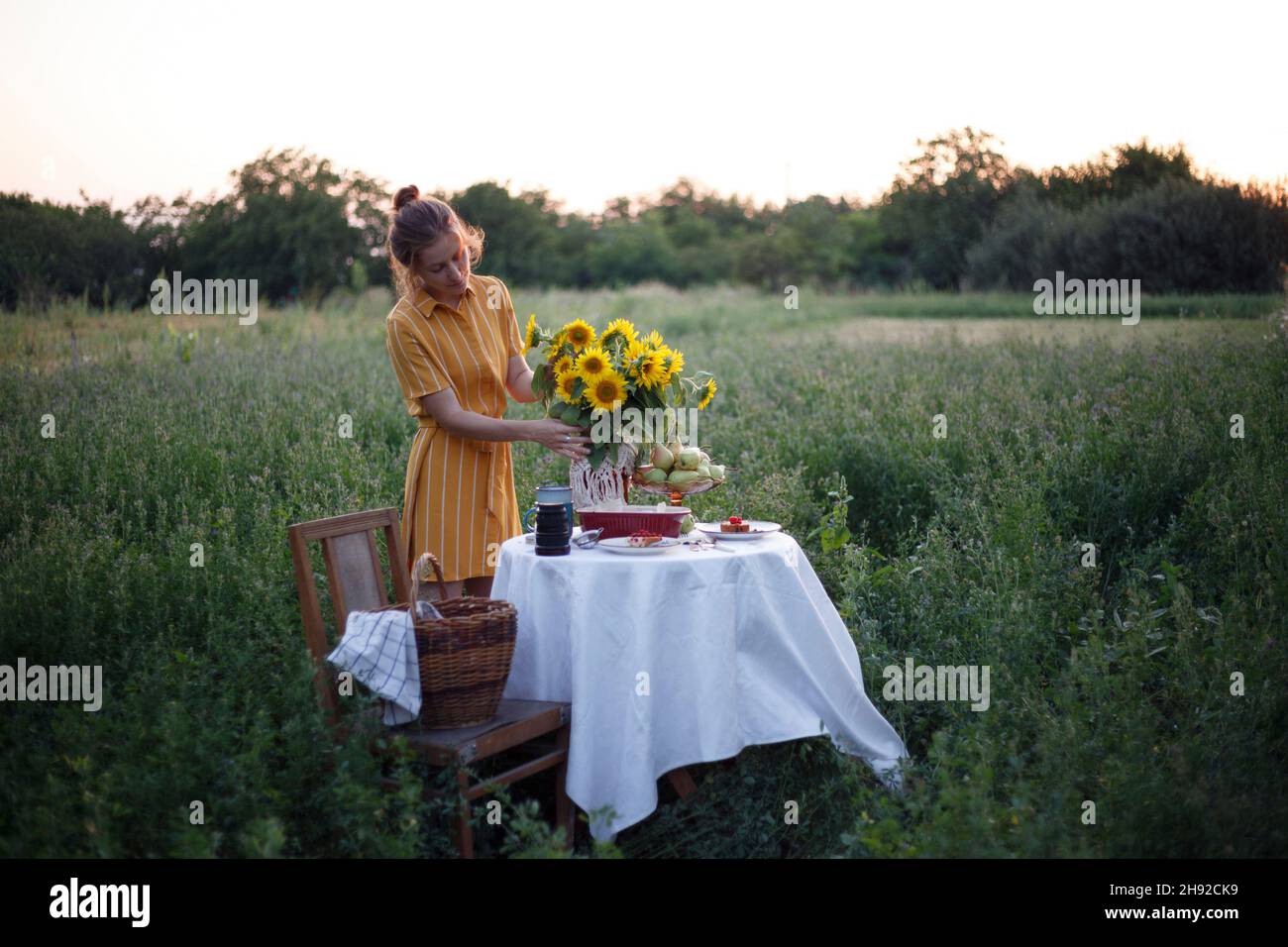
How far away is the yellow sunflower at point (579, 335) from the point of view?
418cm

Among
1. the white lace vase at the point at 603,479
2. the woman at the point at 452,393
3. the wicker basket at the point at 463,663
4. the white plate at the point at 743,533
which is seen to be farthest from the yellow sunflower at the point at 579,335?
the wicker basket at the point at 463,663

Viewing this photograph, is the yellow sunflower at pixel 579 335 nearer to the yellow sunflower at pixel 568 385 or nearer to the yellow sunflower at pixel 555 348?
the yellow sunflower at pixel 555 348

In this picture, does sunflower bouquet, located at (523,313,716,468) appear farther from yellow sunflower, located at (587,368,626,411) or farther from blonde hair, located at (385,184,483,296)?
blonde hair, located at (385,184,483,296)

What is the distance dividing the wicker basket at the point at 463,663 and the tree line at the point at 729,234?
8.12 meters

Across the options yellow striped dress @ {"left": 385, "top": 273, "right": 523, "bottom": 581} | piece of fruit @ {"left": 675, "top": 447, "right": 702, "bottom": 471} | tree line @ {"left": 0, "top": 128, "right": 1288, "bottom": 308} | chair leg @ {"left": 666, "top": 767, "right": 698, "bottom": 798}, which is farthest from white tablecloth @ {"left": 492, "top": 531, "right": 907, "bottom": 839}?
tree line @ {"left": 0, "top": 128, "right": 1288, "bottom": 308}

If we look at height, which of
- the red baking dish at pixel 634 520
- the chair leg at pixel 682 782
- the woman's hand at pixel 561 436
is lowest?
the chair leg at pixel 682 782

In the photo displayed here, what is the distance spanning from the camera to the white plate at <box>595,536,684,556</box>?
3.95m

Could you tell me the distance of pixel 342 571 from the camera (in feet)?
14.2

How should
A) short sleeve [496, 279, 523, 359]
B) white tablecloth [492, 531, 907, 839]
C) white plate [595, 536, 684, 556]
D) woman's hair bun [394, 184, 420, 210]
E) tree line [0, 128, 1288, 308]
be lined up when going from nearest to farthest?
1. white tablecloth [492, 531, 907, 839]
2. white plate [595, 536, 684, 556]
3. woman's hair bun [394, 184, 420, 210]
4. short sleeve [496, 279, 523, 359]
5. tree line [0, 128, 1288, 308]

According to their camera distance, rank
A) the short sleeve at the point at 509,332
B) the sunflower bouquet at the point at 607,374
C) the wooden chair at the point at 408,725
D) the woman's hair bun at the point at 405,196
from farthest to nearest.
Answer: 1. the short sleeve at the point at 509,332
2. the woman's hair bun at the point at 405,196
3. the sunflower bouquet at the point at 607,374
4. the wooden chair at the point at 408,725

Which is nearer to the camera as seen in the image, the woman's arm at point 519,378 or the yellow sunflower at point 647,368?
the yellow sunflower at point 647,368

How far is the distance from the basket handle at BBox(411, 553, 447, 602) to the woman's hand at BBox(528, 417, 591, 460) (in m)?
0.64

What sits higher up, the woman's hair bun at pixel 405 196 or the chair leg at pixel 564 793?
the woman's hair bun at pixel 405 196

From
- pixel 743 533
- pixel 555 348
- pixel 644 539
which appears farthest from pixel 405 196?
pixel 743 533
